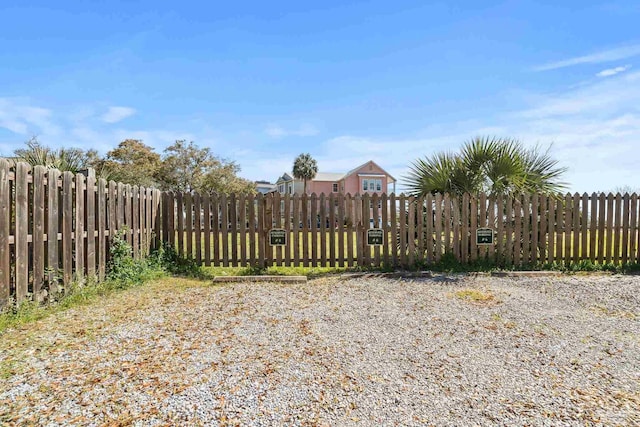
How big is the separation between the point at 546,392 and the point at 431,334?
1.32 meters

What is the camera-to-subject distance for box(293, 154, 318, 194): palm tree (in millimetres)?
48656

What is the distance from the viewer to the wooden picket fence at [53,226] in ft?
14.3

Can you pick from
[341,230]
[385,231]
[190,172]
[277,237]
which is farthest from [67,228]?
[190,172]

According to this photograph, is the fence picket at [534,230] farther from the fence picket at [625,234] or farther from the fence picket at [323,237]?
the fence picket at [323,237]

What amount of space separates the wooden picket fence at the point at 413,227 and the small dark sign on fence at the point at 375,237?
3.5 inches

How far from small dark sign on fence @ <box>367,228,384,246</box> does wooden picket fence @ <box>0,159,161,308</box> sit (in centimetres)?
456

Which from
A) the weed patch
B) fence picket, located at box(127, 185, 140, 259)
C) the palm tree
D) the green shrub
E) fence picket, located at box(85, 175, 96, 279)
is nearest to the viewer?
the weed patch

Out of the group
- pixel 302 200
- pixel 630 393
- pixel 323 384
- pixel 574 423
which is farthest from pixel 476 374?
pixel 302 200

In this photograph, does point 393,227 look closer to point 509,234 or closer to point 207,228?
point 509,234

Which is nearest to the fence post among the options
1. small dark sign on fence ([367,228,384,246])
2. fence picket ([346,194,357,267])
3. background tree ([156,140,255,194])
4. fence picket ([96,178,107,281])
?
fence picket ([96,178,107,281])

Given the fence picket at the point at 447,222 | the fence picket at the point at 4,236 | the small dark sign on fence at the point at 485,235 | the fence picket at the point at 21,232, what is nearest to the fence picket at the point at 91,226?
the fence picket at the point at 21,232

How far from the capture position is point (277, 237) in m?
7.55

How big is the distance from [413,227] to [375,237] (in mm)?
833

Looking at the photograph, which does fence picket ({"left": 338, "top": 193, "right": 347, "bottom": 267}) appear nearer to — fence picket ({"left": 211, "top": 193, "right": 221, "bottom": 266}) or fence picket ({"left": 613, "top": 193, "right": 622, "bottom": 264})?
fence picket ({"left": 211, "top": 193, "right": 221, "bottom": 266})
